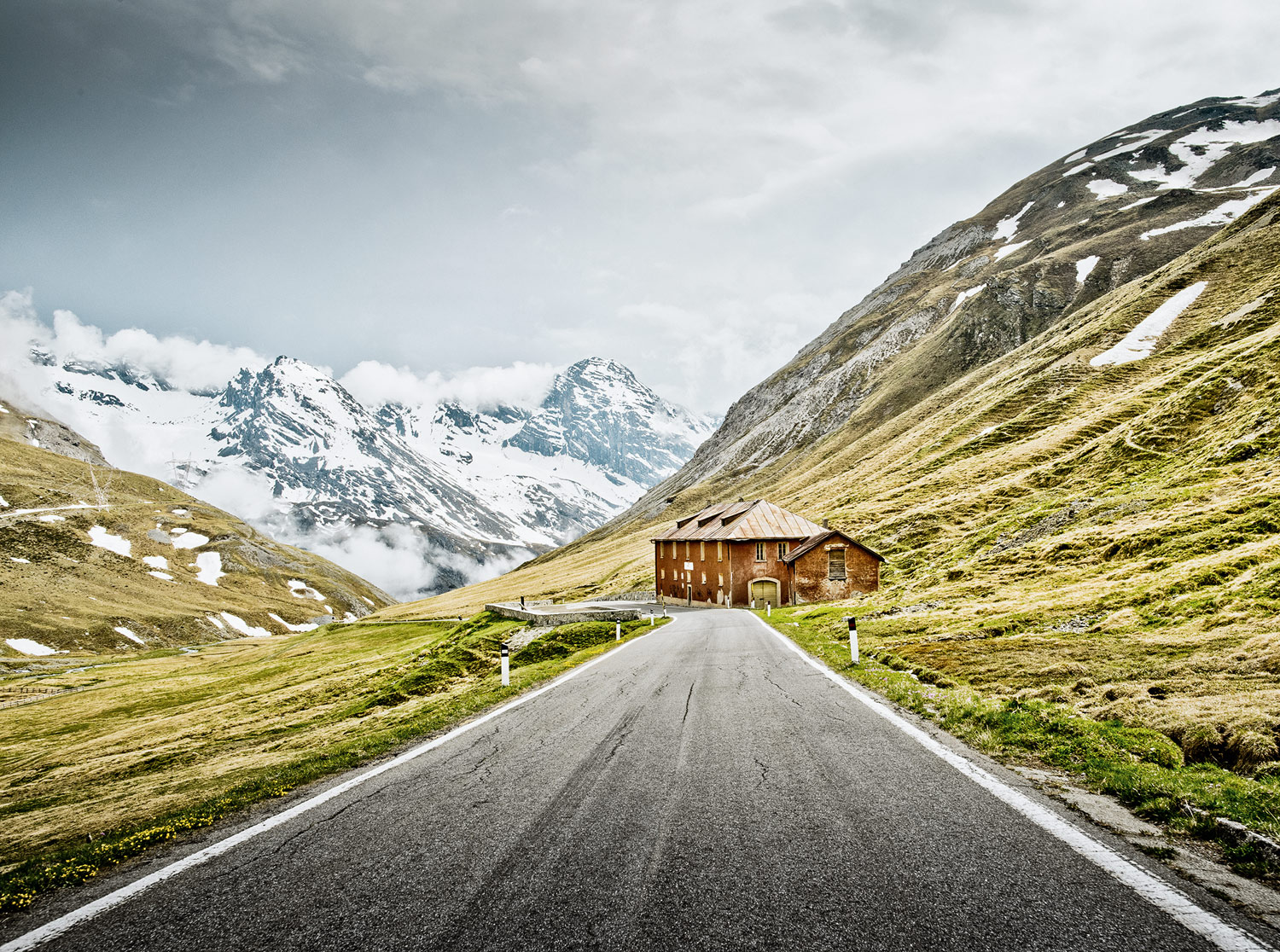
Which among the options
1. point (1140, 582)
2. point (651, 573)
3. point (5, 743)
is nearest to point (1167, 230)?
point (651, 573)

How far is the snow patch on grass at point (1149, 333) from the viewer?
74.9m

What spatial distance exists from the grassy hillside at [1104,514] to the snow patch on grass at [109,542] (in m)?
108

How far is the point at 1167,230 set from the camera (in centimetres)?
13312

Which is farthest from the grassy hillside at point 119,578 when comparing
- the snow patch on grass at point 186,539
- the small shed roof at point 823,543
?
the small shed roof at point 823,543

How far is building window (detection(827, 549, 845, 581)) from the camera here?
51.2m

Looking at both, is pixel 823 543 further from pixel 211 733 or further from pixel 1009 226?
pixel 1009 226

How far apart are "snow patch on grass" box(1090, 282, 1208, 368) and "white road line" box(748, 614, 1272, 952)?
86088 mm

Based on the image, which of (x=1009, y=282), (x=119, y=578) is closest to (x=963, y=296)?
(x=1009, y=282)

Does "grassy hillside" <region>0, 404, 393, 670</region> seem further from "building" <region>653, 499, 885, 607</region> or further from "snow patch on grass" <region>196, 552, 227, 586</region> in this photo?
"building" <region>653, 499, 885, 607</region>

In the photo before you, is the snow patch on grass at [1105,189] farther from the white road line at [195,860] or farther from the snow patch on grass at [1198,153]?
the white road line at [195,860]

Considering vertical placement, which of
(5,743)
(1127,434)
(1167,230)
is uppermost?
(1167,230)

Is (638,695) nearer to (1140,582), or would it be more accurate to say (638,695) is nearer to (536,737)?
(536,737)

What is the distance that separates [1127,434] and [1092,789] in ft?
184

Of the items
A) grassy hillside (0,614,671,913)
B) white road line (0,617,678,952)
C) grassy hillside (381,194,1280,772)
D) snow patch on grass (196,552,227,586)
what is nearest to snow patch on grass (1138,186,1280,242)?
grassy hillside (381,194,1280,772)
